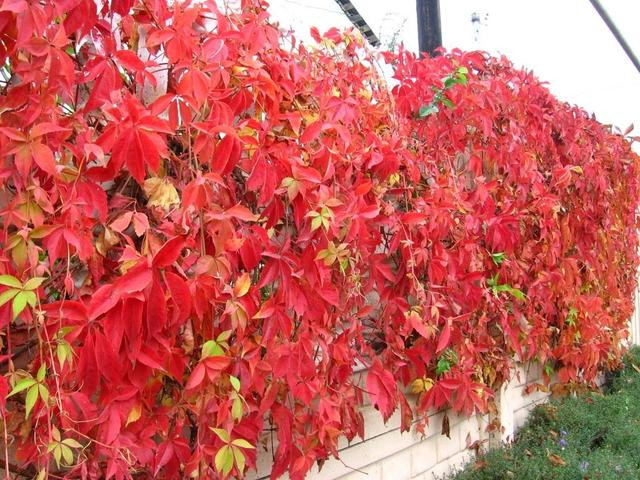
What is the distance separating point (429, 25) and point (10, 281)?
3.10m

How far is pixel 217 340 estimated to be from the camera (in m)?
1.42

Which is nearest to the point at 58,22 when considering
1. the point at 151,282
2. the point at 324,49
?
the point at 151,282

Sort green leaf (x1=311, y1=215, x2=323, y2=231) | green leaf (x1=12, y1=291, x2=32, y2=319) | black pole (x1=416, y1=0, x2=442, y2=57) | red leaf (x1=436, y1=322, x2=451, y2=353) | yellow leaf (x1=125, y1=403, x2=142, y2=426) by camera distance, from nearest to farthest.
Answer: green leaf (x1=12, y1=291, x2=32, y2=319) < yellow leaf (x1=125, y1=403, x2=142, y2=426) < green leaf (x1=311, y1=215, x2=323, y2=231) < red leaf (x1=436, y1=322, x2=451, y2=353) < black pole (x1=416, y1=0, x2=442, y2=57)

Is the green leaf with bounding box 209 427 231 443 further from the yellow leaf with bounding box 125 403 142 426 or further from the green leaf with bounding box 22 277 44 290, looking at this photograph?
the green leaf with bounding box 22 277 44 290

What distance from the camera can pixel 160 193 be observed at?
1370 millimetres

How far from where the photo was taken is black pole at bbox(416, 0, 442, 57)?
361 centimetres

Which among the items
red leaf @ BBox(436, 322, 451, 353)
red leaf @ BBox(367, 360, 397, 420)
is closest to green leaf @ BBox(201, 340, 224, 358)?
red leaf @ BBox(367, 360, 397, 420)

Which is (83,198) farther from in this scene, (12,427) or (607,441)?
(607,441)

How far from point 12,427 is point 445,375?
1724 mm

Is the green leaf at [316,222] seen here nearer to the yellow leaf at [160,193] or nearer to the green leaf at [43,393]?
the yellow leaf at [160,193]

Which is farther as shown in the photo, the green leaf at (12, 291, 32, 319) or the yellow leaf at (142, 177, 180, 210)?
the yellow leaf at (142, 177, 180, 210)

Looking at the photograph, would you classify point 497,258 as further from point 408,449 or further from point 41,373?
point 41,373

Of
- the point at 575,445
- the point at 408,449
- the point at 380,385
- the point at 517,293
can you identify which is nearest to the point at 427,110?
the point at 517,293

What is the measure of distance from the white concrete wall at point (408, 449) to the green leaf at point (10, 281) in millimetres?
1085
